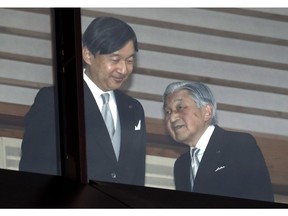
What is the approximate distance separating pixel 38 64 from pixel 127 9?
1.02 ft

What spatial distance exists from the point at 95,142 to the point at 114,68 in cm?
23

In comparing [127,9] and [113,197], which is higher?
[127,9]

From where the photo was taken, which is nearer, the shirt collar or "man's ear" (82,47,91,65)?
"man's ear" (82,47,91,65)

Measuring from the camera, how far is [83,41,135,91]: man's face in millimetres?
4324

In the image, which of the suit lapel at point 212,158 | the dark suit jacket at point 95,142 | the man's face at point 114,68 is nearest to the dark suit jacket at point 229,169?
the suit lapel at point 212,158

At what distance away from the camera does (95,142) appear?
14.1 ft

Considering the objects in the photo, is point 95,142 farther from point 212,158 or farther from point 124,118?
point 212,158

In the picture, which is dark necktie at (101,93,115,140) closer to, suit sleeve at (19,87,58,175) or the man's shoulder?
the man's shoulder

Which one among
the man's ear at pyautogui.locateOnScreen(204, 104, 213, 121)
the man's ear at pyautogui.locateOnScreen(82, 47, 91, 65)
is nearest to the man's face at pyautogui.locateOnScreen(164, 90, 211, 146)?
the man's ear at pyautogui.locateOnScreen(204, 104, 213, 121)

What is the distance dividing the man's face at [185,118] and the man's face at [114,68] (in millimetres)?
154

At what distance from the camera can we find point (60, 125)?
14.0 ft

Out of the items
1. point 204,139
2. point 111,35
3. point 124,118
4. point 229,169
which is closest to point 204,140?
point 204,139

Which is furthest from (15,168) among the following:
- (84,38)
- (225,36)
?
(225,36)
